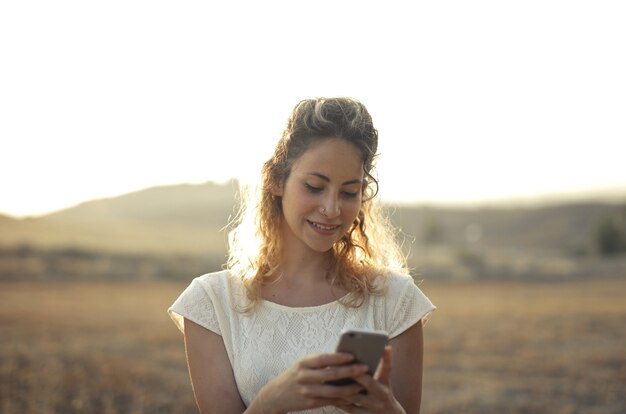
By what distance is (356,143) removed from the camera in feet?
9.59

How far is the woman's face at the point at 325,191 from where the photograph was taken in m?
2.86

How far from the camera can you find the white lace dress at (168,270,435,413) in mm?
2865

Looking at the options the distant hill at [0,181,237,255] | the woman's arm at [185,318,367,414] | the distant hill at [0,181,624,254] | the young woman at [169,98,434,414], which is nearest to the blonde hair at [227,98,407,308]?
the young woman at [169,98,434,414]

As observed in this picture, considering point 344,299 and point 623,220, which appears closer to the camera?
point 344,299

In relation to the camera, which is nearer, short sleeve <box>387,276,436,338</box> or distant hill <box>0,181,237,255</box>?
short sleeve <box>387,276,436,338</box>

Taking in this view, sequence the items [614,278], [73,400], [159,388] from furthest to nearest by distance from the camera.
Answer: [614,278], [159,388], [73,400]

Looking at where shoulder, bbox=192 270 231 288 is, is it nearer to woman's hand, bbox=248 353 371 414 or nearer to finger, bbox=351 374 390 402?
woman's hand, bbox=248 353 371 414

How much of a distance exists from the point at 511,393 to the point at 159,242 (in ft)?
108

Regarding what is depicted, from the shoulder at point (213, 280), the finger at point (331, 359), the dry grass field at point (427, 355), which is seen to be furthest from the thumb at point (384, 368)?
the dry grass field at point (427, 355)

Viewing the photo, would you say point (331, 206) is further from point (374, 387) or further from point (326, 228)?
point (374, 387)

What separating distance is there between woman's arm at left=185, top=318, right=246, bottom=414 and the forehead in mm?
733

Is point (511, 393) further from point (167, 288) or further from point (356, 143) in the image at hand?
point (167, 288)

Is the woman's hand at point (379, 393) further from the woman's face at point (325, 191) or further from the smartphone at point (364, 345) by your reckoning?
the woman's face at point (325, 191)

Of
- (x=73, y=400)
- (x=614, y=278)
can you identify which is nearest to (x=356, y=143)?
(x=73, y=400)
